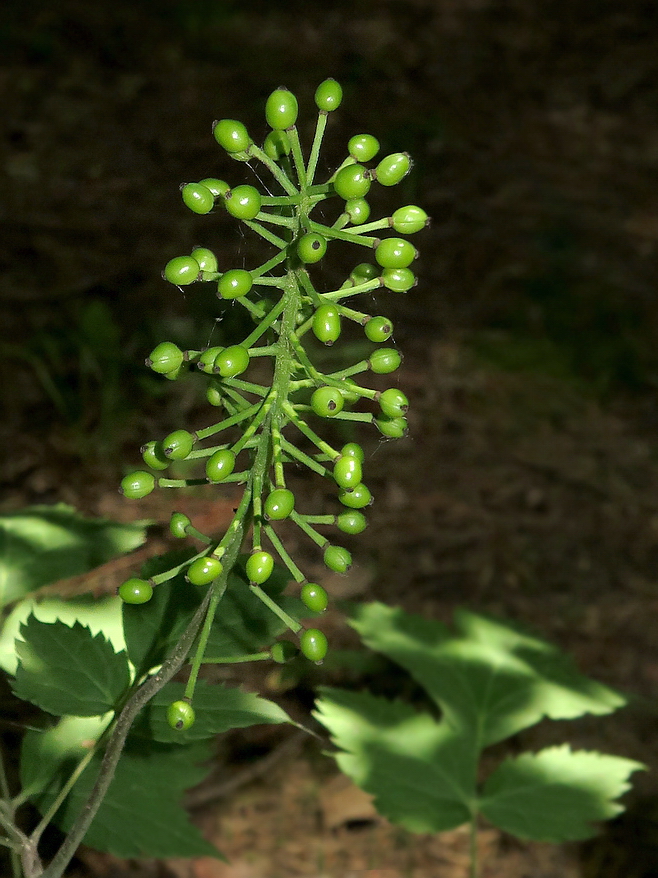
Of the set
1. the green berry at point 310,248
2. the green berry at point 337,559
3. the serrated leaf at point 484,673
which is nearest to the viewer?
the green berry at point 310,248

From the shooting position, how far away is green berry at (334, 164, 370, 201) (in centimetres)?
112

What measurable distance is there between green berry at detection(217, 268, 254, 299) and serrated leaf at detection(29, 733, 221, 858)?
1063 millimetres

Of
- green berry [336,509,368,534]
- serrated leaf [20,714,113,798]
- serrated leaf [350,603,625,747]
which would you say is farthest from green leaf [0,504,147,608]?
green berry [336,509,368,534]

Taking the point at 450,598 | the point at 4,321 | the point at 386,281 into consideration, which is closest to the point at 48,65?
the point at 4,321

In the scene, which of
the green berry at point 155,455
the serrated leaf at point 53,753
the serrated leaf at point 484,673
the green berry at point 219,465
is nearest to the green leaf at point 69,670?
the serrated leaf at point 53,753

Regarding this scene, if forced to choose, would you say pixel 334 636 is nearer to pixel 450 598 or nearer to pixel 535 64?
pixel 450 598

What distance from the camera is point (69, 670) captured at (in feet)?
5.15

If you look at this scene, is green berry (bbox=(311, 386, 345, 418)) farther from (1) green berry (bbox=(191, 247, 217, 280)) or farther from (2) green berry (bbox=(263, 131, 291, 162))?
(2) green berry (bbox=(263, 131, 291, 162))

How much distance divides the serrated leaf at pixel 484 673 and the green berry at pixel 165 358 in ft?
5.14

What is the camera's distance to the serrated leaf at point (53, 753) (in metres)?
1.72

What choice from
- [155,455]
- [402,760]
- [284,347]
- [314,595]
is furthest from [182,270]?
[402,760]

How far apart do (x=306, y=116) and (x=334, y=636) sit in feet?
14.2

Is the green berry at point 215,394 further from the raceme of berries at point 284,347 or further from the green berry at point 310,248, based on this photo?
the green berry at point 310,248

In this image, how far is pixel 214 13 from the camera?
767 centimetres
